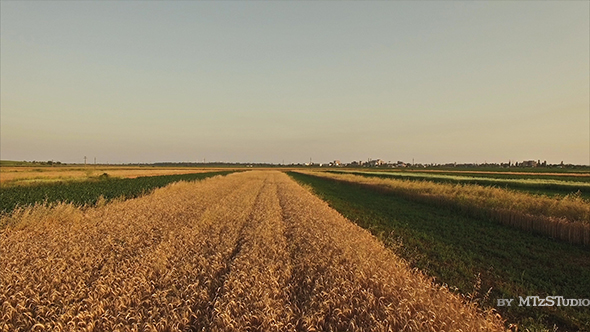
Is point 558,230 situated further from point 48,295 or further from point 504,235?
point 48,295

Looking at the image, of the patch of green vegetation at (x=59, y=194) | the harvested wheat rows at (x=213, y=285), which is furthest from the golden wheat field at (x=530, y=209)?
the patch of green vegetation at (x=59, y=194)

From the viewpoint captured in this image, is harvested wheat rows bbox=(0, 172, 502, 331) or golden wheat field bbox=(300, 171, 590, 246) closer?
harvested wheat rows bbox=(0, 172, 502, 331)

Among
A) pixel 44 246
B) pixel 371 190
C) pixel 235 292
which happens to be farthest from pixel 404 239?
pixel 371 190

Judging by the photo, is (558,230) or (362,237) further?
(558,230)

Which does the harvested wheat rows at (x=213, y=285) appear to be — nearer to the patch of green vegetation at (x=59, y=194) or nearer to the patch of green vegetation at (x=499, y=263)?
the patch of green vegetation at (x=499, y=263)

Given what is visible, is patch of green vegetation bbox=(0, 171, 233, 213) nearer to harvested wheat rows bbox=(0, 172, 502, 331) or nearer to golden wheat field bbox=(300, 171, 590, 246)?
harvested wheat rows bbox=(0, 172, 502, 331)

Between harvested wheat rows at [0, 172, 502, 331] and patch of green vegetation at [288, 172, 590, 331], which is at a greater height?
harvested wheat rows at [0, 172, 502, 331]

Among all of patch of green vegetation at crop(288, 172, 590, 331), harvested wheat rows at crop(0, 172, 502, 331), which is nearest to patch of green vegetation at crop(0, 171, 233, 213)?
harvested wheat rows at crop(0, 172, 502, 331)
